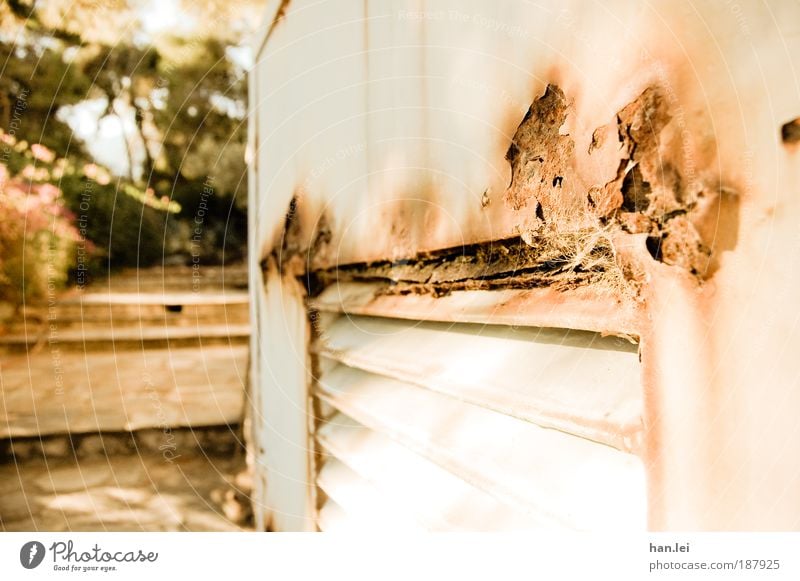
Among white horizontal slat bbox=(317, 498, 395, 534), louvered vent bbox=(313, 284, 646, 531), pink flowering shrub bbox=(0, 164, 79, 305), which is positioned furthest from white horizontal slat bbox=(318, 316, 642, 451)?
pink flowering shrub bbox=(0, 164, 79, 305)

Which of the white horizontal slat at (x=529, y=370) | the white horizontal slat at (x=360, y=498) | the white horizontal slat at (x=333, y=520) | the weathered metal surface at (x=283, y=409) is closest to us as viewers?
the white horizontal slat at (x=529, y=370)

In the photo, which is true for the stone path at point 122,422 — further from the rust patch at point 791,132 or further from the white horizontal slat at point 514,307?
the rust patch at point 791,132

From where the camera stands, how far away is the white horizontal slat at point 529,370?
0.56m

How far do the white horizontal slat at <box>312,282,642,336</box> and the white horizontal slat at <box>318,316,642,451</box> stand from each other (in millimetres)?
38

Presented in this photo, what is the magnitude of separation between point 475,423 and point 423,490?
0.17 meters

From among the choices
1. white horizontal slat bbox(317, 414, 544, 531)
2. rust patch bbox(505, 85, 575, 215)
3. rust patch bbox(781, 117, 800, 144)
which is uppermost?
rust patch bbox(505, 85, 575, 215)

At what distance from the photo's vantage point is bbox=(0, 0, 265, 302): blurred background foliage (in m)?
4.36

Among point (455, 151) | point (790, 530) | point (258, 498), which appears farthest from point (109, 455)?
point (790, 530)

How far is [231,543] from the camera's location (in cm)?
102

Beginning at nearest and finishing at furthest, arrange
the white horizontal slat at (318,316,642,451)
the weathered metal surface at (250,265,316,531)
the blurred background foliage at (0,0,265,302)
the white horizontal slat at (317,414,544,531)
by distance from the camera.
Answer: the white horizontal slat at (318,316,642,451)
the white horizontal slat at (317,414,544,531)
the weathered metal surface at (250,265,316,531)
the blurred background foliage at (0,0,265,302)

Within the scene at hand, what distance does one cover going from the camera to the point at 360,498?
3.59ft

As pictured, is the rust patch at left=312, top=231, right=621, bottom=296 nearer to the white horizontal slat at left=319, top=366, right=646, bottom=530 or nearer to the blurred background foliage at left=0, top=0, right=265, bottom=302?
the white horizontal slat at left=319, top=366, right=646, bottom=530

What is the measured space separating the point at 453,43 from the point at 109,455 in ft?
10.4

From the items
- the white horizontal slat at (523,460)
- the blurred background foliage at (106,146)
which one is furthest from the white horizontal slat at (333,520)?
the blurred background foliage at (106,146)
